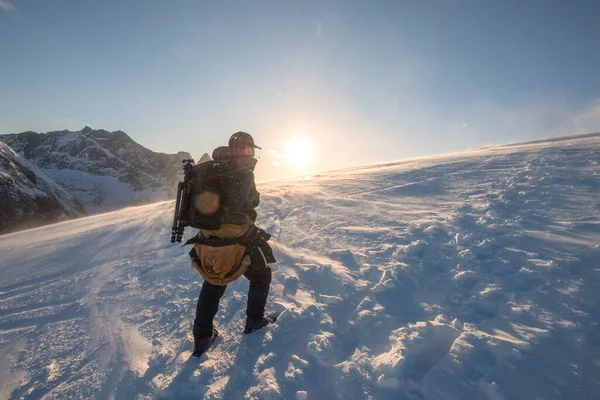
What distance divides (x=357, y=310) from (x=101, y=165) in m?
188

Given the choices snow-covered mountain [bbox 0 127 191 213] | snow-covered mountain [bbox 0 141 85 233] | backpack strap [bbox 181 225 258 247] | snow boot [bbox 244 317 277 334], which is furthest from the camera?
snow-covered mountain [bbox 0 127 191 213]

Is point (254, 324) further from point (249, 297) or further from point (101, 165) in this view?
point (101, 165)

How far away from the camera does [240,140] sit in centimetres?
308

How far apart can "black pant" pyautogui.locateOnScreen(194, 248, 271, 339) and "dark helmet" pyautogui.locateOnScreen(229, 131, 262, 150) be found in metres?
1.13

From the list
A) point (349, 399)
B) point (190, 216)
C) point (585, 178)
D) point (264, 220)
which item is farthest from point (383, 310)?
point (585, 178)

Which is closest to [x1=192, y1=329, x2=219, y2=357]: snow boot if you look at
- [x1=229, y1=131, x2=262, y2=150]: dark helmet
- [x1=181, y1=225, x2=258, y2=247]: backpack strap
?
[x1=181, y1=225, x2=258, y2=247]: backpack strap

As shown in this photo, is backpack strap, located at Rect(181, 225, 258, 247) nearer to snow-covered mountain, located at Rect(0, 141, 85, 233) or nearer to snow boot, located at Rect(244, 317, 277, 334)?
snow boot, located at Rect(244, 317, 277, 334)

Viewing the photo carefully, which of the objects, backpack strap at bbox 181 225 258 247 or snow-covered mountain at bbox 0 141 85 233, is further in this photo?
snow-covered mountain at bbox 0 141 85 233

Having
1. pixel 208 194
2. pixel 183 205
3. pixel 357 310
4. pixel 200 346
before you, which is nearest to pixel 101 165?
pixel 183 205

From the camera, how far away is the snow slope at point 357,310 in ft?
7.87

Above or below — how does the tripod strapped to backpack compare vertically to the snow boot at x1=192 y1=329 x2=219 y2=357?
above

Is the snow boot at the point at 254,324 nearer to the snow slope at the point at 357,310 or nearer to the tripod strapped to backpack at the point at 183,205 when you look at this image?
the snow slope at the point at 357,310

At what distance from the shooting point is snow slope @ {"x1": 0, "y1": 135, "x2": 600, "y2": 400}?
7.87ft

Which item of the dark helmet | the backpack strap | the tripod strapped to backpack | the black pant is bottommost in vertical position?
the black pant
